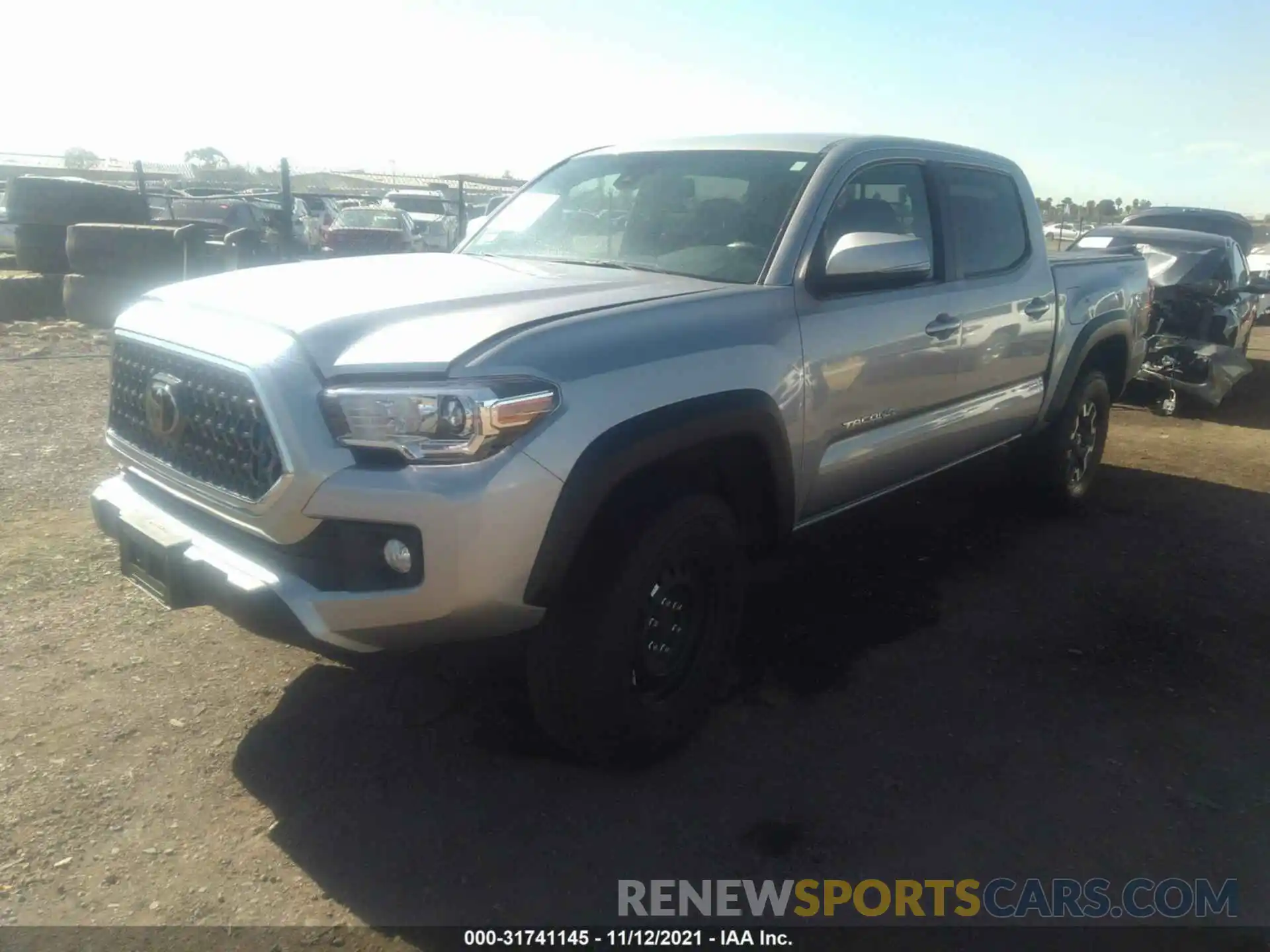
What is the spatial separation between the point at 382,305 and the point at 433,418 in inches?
22.6

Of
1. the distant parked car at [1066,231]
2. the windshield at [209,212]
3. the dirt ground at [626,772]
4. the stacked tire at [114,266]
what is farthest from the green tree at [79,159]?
the distant parked car at [1066,231]

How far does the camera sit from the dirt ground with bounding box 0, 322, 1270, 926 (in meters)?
2.70

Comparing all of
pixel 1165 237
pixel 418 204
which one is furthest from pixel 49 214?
pixel 1165 237

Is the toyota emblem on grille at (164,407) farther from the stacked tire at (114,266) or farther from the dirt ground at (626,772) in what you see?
the stacked tire at (114,266)

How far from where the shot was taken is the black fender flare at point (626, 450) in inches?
105

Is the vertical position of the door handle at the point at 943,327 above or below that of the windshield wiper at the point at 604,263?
below

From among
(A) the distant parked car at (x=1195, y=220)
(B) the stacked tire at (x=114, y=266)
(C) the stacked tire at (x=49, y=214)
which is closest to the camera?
(B) the stacked tire at (x=114, y=266)

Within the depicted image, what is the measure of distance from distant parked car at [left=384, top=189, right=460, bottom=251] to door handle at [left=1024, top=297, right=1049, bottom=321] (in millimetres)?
14540

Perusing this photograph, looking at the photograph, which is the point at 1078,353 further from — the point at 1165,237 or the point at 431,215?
the point at 431,215

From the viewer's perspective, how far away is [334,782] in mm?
3070

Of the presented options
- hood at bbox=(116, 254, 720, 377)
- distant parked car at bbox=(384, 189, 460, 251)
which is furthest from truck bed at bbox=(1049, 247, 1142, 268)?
distant parked car at bbox=(384, 189, 460, 251)

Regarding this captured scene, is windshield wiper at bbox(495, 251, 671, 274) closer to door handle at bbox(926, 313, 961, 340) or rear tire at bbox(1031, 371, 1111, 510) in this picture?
door handle at bbox(926, 313, 961, 340)

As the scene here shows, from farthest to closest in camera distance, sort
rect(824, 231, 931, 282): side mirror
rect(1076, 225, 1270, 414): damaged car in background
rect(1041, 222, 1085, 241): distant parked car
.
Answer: rect(1041, 222, 1085, 241): distant parked car < rect(1076, 225, 1270, 414): damaged car in background < rect(824, 231, 931, 282): side mirror

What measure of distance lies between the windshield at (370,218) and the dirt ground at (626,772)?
13.9 m
